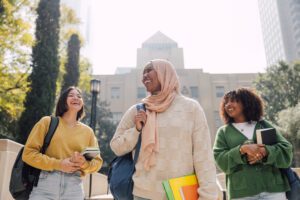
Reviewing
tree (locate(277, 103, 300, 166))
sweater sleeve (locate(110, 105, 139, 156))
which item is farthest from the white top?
tree (locate(277, 103, 300, 166))

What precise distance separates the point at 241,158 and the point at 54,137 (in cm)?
189

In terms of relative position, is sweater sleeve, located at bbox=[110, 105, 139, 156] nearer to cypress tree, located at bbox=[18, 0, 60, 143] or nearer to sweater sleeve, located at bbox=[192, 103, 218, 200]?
sweater sleeve, located at bbox=[192, 103, 218, 200]

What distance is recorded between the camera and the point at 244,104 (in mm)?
3061

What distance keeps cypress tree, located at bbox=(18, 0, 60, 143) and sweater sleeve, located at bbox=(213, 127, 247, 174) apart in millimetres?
8495

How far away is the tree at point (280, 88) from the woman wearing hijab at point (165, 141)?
2391 cm

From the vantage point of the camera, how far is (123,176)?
2.10 m

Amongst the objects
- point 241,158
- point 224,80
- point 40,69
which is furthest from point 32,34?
point 224,80

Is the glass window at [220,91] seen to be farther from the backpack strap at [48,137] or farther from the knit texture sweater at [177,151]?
the knit texture sweater at [177,151]

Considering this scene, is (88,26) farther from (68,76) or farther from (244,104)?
(244,104)

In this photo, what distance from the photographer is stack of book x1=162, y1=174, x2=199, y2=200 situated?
1.87 metres

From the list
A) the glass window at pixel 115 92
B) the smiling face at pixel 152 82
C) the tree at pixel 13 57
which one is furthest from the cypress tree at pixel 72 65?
the glass window at pixel 115 92

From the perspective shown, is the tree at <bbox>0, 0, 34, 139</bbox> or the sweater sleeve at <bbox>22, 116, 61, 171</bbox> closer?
the sweater sleeve at <bbox>22, 116, 61, 171</bbox>

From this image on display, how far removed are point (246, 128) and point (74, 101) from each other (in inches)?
77.7

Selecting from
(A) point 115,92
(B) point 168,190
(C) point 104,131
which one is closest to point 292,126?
(C) point 104,131
